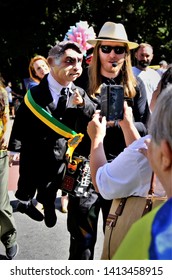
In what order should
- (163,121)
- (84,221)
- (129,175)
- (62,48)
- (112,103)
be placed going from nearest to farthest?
(163,121), (129,175), (112,103), (84,221), (62,48)

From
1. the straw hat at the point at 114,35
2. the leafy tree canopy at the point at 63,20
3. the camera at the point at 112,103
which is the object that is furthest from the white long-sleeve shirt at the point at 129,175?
the leafy tree canopy at the point at 63,20

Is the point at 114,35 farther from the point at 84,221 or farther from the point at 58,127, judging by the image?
the point at 84,221

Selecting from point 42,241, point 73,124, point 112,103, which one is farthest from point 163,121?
point 42,241

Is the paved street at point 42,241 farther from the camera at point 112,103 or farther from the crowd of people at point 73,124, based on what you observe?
the camera at point 112,103

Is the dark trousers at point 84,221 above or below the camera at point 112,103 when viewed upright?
below

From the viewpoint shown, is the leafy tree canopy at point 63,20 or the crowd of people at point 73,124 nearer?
the crowd of people at point 73,124

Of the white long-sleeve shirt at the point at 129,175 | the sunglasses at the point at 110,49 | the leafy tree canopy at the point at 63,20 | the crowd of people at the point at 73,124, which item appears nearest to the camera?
the white long-sleeve shirt at the point at 129,175

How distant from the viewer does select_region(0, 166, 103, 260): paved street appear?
12.9ft

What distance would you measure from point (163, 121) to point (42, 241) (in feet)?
10.6

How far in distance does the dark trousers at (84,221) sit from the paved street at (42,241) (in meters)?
0.72

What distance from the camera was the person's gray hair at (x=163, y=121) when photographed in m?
1.21

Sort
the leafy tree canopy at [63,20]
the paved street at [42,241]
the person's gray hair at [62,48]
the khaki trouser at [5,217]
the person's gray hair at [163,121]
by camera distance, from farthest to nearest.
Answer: the leafy tree canopy at [63,20]
the paved street at [42,241]
the khaki trouser at [5,217]
the person's gray hair at [62,48]
the person's gray hair at [163,121]

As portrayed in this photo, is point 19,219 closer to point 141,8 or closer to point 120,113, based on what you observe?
point 120,113

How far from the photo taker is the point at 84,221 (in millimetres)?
3100
